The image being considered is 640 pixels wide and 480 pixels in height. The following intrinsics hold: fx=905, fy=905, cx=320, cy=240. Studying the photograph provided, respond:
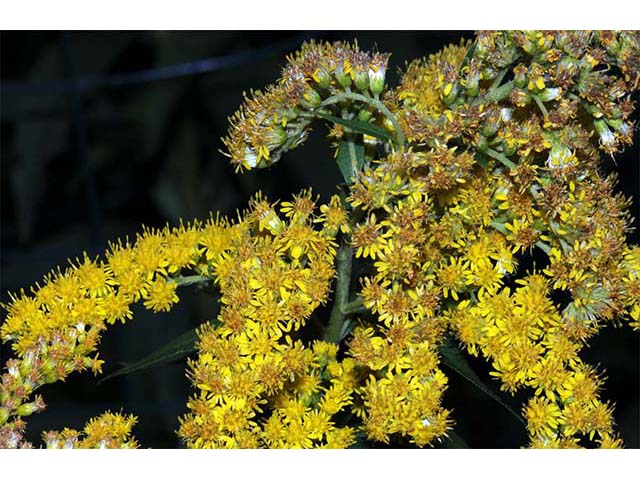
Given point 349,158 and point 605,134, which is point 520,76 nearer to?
point 605,134

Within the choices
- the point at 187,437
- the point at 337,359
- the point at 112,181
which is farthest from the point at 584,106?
the point at 112,181

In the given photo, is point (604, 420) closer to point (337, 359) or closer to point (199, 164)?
point (337, 359)

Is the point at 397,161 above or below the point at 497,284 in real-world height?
above

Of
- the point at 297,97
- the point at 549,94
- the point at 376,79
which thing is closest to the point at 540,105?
the point at 549,94

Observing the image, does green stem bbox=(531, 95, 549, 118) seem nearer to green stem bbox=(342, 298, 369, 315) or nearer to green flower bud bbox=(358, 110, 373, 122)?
green flower bud bbox=(358, 110, 373, 122)

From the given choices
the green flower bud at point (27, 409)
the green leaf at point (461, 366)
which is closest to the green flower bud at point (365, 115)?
the green leaf at point (461, 366)

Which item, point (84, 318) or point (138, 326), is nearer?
point (84, 318)

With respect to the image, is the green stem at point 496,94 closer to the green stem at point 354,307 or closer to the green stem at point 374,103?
the green stem at point 374,103
